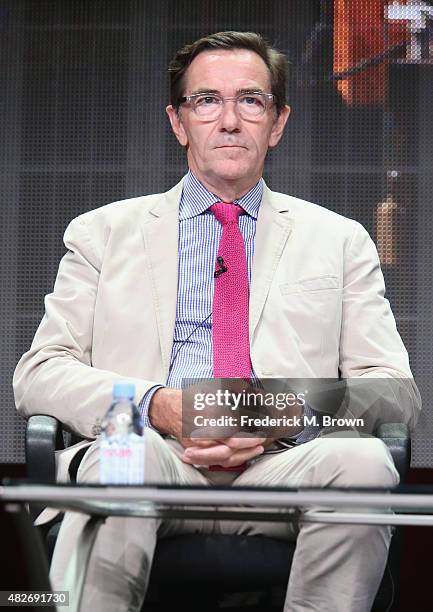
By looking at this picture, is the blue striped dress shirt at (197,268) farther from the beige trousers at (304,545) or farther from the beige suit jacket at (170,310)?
the beige trousers at (304,545)

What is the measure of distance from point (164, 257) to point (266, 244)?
25 centimetres

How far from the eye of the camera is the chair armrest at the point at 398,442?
2.19 meters

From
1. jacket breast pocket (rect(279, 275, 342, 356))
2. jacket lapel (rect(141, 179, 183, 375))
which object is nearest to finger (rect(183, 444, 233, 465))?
jacket lapel (rect(141, 179, 183, 375))

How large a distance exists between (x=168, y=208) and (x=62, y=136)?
1.04 metres

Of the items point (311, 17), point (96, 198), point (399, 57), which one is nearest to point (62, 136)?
point (96, 198)

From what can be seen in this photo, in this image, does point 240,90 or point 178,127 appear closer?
point 240,90

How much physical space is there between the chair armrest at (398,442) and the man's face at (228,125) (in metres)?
0.79

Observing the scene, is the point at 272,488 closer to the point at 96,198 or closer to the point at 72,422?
the point at 72,422

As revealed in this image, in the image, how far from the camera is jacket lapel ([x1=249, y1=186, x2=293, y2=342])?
260 centimetres

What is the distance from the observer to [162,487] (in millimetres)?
1646

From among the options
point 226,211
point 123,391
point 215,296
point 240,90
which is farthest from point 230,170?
point 123,391

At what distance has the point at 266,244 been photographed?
2686 mm

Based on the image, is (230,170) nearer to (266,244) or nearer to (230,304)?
(266,244)

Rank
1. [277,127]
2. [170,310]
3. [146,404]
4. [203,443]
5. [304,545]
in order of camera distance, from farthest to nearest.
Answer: [277,127] < [170,310] < [146,404] < [203,443] < [304,545]
